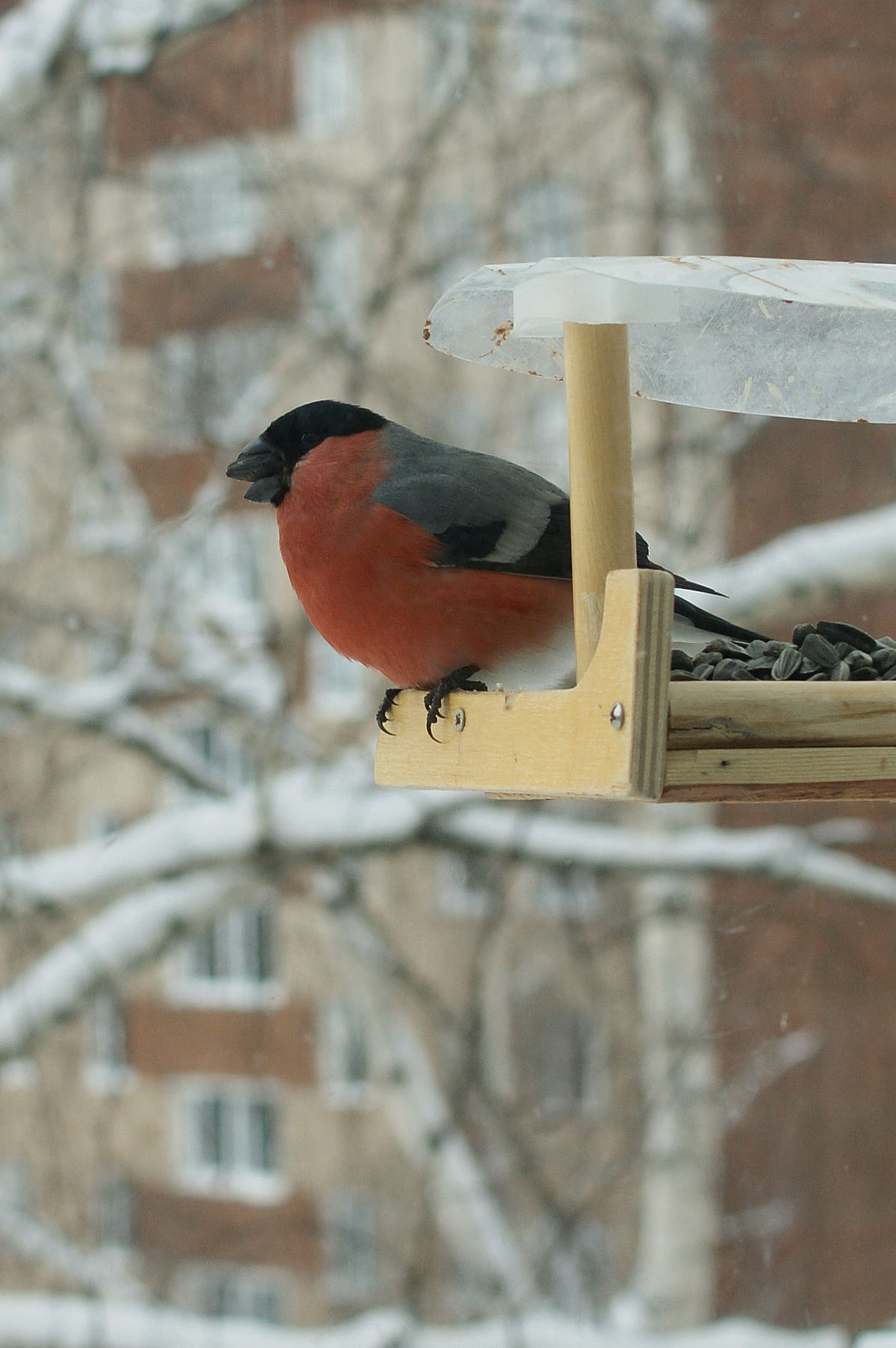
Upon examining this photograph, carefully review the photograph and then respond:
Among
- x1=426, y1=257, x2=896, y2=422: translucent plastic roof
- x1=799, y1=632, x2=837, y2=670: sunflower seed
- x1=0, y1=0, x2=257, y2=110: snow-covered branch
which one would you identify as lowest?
x1=799, y1=632, x2=837, y2=670: sunflower seed

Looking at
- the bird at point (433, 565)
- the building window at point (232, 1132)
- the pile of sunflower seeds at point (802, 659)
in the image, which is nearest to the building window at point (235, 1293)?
the building window at point (232, 1132)

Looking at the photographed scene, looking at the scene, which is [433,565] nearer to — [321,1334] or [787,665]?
[787,665]

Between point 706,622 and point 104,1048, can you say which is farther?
point 104,1048

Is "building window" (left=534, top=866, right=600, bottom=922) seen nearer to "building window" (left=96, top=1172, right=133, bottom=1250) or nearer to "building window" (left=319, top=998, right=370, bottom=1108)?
"building window" (left=319, top=998, right=370, bottom=1108)

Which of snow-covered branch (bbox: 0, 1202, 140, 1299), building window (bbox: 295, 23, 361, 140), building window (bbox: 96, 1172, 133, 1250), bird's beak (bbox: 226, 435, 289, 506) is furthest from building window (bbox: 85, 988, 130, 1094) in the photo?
bird's beak (bbox: 226, 435, 289, 506)

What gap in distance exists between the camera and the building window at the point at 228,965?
8055mm

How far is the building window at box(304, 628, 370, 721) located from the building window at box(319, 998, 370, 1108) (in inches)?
45.3

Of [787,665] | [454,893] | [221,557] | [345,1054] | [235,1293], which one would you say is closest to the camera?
[787,665]

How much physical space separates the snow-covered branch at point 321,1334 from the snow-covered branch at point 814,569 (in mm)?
1664

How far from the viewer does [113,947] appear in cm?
385

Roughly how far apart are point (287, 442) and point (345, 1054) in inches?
236

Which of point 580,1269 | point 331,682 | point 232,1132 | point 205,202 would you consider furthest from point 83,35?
point 232,1132

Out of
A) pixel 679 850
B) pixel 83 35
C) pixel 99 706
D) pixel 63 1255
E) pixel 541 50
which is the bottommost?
pixel 63 1255

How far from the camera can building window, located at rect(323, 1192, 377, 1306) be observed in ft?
18.5
